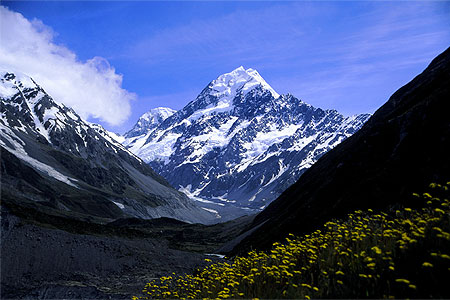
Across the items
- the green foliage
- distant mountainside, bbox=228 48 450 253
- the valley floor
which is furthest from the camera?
distant mountainside, bbox=228 48 450 253

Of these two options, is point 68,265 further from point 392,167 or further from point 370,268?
point 392,167

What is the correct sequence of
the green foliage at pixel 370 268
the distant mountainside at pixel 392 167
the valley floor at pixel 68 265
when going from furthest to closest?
the distant mountainside at pixel 392 167 < the valley floor at pixel 68 265 < the green foliage at pixel 370 268

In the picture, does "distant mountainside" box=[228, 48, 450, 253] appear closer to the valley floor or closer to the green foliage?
the valley floor

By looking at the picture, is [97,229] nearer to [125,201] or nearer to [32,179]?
[32,179]

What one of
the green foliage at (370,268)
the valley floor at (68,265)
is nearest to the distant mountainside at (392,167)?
the valley floor at (68,265)

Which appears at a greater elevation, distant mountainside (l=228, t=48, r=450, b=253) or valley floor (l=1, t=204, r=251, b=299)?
distant mountainside (l=228, t=48, r=450, b=253)

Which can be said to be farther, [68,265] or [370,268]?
[68,265]

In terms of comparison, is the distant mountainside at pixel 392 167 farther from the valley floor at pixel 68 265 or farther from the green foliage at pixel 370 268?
the green foliage at pixel 370 268

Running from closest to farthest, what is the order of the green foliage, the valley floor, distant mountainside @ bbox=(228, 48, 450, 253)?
the green foliage → the valley floor → distant mountainside @ bbox=(228, 48, 450, 253)

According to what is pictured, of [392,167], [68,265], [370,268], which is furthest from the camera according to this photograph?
→ [392,167]

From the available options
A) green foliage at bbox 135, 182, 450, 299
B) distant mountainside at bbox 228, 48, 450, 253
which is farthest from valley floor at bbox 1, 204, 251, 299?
green foliage at bbox 135, 182, 450, 299

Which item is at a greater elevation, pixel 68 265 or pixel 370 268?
pixel 370 268

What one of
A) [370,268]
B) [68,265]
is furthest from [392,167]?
[68,265]

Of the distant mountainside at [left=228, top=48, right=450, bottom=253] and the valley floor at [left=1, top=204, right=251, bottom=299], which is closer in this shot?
the valley floor at [left=1, top=204, right=251, bottom=299]
